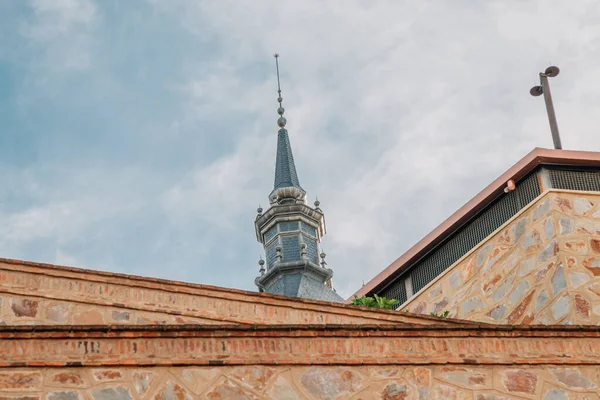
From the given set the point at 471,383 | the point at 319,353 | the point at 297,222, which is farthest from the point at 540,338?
the point at 297,222

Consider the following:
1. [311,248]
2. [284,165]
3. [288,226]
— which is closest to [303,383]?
[288,226]

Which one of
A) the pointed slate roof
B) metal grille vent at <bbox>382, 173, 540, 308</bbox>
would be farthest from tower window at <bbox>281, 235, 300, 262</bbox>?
metal grille vent at <bbox>382, 173, 540, 308</bbox>

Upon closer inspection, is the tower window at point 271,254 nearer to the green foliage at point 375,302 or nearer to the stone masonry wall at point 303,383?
the green foliage at point 375,302

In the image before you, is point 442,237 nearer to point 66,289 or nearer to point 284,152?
point 66,289

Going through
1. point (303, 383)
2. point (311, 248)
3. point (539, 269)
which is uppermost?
point (311, 248)

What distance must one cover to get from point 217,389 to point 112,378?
0.82 m

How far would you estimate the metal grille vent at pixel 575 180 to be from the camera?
52.7ft

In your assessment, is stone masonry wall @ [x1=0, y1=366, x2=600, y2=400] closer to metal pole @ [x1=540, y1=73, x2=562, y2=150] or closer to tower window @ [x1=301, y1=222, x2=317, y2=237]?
metal pole @ [x1=540, y1=73, x2=562, y2=150]

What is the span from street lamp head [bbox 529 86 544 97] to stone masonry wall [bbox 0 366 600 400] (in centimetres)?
826

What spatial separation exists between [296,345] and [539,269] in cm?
623

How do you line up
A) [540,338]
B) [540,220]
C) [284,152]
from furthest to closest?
[284,152] < [540,220] < [540,338]

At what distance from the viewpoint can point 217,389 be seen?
9.91 meters

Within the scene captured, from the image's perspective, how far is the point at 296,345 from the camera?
1020cm

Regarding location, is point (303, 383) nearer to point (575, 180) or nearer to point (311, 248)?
point (575, 180)
